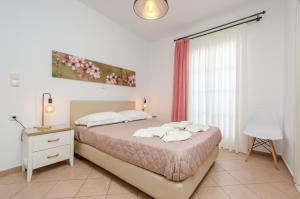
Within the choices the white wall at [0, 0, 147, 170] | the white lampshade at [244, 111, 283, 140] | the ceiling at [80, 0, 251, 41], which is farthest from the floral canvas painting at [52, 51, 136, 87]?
A: the white lampshade at [244, 111, 283, 140]

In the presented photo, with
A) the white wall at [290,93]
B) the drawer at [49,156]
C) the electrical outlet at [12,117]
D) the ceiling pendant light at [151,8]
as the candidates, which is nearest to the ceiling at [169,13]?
the white wall at [290,93]

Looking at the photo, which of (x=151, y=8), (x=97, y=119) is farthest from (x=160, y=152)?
(x=151, y=8)

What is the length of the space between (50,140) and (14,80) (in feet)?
3.12

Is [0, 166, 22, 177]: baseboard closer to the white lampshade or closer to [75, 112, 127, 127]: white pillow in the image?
Result: [75, 112, 127, 127]: white pillow

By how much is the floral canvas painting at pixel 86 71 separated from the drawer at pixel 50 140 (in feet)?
3.26

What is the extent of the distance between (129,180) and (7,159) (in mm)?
1699

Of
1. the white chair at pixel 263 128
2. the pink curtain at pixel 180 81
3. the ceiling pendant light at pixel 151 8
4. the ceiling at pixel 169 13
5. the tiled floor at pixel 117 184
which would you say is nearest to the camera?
the tiled floor at pixel 117 184

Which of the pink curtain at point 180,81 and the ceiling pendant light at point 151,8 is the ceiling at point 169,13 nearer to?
the pink curtain at point 180,81

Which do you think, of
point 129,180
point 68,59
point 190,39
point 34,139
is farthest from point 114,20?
point 129,180

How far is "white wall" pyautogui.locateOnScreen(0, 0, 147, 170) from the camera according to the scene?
1.88 meters

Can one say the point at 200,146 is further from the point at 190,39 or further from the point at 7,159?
the point at 190,39

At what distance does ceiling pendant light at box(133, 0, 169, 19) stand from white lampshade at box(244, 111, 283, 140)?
2303 mm

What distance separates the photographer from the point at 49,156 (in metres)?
1.89

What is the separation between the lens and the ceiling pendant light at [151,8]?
173 centimetres
